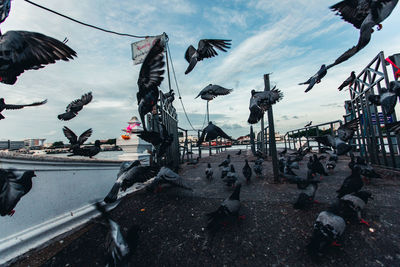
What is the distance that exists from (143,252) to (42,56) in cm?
292

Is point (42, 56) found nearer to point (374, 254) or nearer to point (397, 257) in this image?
point (374, 254)

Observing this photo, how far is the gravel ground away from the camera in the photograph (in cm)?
182

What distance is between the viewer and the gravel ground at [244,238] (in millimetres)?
1817

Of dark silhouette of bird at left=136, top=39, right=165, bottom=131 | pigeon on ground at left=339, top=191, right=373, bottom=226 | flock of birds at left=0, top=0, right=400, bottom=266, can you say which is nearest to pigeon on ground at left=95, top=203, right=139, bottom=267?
flock of birds at left=0, top=0, right=400, bottom=266

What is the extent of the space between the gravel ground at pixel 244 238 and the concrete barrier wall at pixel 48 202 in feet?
0.96

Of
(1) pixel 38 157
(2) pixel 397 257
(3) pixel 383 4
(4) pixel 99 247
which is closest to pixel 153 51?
(1) pixel 38 157

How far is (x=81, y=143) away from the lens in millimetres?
5055

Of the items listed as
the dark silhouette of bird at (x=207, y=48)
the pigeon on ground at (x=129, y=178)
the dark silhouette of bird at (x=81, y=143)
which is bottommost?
the pigeon on ground at (x=129, y=178)

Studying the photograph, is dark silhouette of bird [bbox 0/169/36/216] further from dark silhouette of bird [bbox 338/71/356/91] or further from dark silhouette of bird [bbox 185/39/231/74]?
dark silhouette of bird [bbox 338/71/356/91]

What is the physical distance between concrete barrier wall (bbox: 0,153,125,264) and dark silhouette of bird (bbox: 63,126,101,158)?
3.65ft

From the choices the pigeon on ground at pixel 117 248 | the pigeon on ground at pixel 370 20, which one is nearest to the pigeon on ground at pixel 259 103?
the pigeon on ground at pixel 370 20

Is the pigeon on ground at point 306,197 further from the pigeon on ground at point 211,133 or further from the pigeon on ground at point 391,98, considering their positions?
the pigeon on ground at point 391,98

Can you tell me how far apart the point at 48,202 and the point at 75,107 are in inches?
162

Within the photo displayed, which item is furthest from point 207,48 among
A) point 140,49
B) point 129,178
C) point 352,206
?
point 352,206
